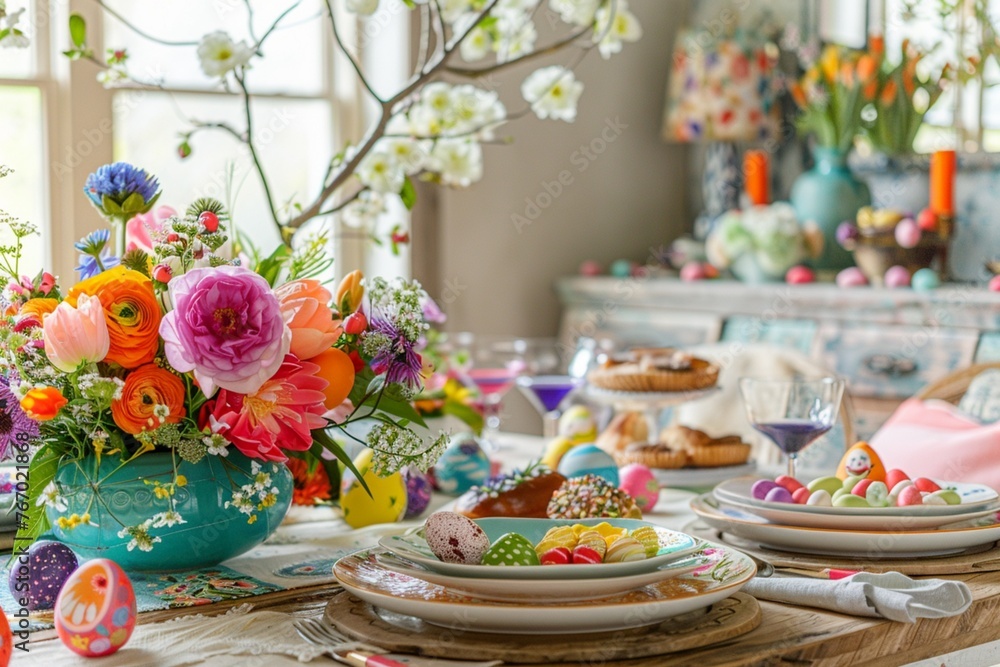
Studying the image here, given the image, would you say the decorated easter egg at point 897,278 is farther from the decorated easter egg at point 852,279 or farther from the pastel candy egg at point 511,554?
the pastel candy egg at point 511,554

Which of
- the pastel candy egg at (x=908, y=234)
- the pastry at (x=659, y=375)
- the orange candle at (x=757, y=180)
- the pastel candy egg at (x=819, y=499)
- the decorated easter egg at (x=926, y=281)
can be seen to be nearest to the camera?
the pastel candy egg at (x=819, y=499)

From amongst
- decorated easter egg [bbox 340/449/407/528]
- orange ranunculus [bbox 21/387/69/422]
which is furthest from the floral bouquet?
decorated easter egg [bbox 340/449/407/528]

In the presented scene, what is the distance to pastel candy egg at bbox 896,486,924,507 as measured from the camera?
1085mm

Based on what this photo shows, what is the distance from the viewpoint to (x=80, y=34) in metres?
1.42

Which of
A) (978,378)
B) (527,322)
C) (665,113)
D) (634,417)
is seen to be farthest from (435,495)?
(665,113)

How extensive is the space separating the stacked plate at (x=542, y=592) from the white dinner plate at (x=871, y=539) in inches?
7.2

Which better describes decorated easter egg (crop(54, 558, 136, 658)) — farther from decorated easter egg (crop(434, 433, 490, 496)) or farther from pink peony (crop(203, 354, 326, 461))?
decorated easter egg (crop(434, 433, 490, 496))

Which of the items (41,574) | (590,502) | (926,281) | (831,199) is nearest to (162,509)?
(41,574)

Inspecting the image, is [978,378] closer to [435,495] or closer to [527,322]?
[435,495]

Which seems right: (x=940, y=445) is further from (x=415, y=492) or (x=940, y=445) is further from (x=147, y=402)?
(x=147, y=402)

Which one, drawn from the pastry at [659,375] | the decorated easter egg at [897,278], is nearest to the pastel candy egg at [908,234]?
the decorated easter egg at [897,278]

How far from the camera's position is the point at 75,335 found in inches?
36.4

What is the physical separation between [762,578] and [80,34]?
1033 mm

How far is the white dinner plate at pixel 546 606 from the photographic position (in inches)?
31.6
